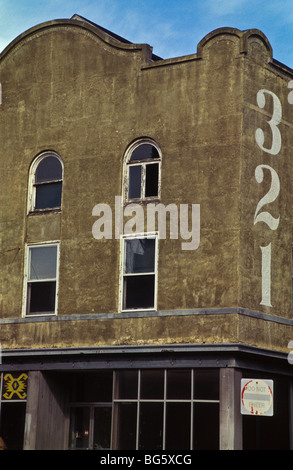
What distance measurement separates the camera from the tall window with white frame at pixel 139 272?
22344mm

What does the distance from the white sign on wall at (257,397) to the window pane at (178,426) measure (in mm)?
1464

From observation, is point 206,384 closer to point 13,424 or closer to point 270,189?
point 270,189

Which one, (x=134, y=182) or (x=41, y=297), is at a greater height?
(x=134, y=182)

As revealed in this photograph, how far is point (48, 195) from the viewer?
80.6 feet

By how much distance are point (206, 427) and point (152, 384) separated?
184 cm

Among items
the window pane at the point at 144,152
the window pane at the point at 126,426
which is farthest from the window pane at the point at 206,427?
the window pane at the point at 144,152

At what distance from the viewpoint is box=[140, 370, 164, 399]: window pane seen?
21656 millimetres

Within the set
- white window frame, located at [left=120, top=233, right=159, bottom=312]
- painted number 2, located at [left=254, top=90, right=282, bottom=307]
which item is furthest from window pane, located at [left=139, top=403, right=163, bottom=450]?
painted number 2, located at [left=254, top=90, right=282, bottom=307]

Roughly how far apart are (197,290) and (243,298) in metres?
1.18

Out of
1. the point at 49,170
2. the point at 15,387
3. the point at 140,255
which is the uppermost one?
the point at 49,170

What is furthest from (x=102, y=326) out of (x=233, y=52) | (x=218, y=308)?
(x=233, y=52)

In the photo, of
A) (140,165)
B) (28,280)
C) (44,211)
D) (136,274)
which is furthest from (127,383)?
(140,165)

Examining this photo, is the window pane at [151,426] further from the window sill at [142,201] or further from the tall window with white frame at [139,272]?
the window sill at [142,201]

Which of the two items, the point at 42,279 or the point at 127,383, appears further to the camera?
the point at 42,279
